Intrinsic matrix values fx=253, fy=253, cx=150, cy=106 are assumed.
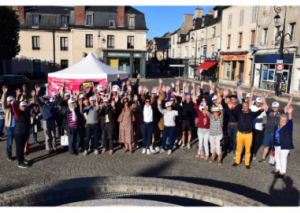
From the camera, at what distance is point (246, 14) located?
29.7m

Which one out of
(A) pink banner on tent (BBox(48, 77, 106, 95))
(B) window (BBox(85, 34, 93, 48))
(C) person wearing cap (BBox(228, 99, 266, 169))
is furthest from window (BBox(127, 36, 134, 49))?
(C) person wearing cap (BBox(228, 99, 266, 169))

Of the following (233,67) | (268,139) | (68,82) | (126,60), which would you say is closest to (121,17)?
(126,60)

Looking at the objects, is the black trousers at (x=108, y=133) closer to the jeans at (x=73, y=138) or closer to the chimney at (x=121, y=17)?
the jeans at (x=73, y=138)

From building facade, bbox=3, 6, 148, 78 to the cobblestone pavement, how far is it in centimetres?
3165

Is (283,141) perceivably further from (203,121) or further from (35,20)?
(35,20)

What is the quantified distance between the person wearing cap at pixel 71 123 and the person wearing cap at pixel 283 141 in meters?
5.62

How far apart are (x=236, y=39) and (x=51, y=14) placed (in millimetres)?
26511

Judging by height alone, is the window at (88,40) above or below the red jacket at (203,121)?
above

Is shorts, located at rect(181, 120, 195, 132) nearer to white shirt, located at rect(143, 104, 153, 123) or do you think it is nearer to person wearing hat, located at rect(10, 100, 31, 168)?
white shirt, located at rect(143, 104, 153, 123)

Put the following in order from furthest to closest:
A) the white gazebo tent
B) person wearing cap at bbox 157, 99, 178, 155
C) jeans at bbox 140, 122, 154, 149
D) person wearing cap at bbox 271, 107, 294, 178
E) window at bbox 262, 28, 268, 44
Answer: window at bbox 262, 28, 268, 44, the white gazebo tent, jeans at bbox 140, 122, 154, 149, person wearing cap at bbox 157, 99, 178, 155, person wearing cap at bbox 271, 107, 294, 178

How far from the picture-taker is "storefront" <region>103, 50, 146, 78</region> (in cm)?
3874

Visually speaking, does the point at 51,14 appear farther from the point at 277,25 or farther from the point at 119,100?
the point at 119,100

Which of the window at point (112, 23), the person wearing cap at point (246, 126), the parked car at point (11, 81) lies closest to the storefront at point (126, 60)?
the window at point (112, 23)

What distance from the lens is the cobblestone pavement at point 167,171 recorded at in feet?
19.2
